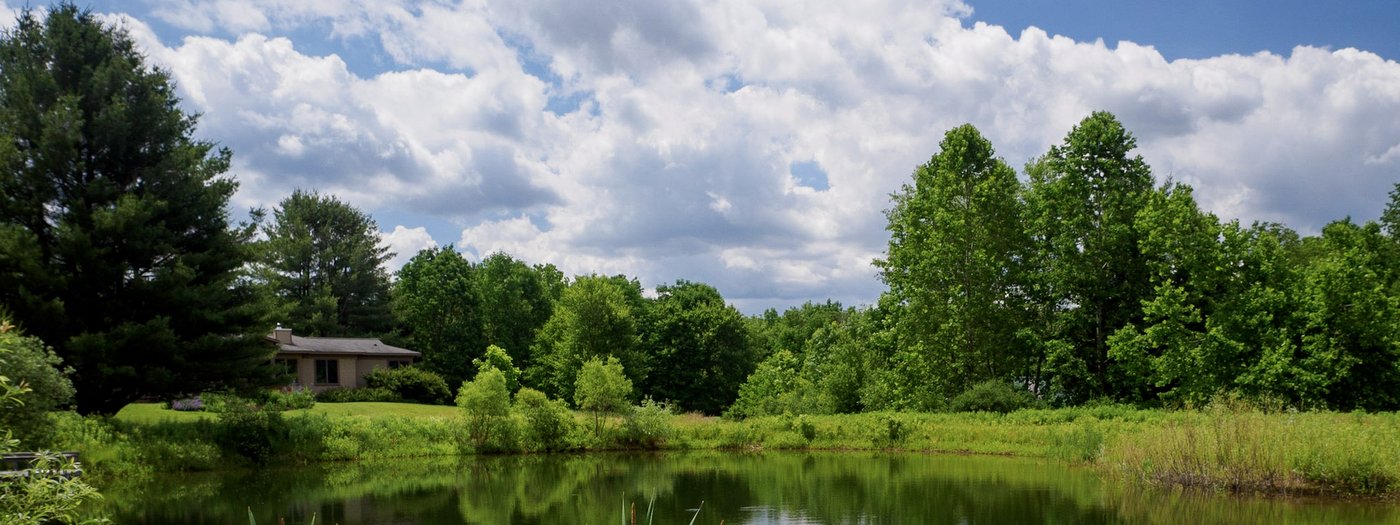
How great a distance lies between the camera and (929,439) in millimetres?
32312

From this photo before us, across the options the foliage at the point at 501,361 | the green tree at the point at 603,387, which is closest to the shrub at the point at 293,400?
Answer: the foliage at the point at 501,361

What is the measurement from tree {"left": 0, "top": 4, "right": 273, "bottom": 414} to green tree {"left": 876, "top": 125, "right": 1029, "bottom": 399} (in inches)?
976

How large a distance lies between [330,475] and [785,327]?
54.6 m

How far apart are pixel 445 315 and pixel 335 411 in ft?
84.9

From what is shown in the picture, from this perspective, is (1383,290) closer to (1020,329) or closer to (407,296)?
(1020,329)

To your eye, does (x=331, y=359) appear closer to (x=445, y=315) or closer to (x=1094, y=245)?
(x=445, y=315)

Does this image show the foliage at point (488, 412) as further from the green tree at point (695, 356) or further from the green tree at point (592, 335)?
the green tree at point (695, 356)

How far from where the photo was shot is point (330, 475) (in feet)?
85.4

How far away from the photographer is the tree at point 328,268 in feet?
192

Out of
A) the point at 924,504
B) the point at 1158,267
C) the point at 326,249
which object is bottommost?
the point at 924,504

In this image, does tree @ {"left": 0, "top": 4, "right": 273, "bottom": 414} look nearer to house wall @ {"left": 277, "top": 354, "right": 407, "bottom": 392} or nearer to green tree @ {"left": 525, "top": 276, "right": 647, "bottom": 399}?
house wall @ {"left": 277, "top": 354, "right": 407, "bottom": 392}

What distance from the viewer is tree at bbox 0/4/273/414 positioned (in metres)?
25.7

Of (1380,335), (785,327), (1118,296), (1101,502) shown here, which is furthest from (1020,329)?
(785,327)

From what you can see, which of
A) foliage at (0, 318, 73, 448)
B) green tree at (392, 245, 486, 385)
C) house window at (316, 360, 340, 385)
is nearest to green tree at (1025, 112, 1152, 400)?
foliage at (0, 318, 73, 448)
